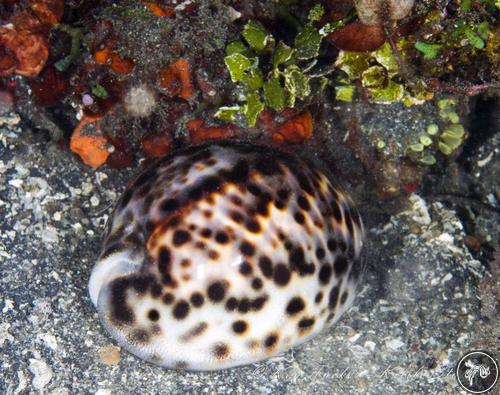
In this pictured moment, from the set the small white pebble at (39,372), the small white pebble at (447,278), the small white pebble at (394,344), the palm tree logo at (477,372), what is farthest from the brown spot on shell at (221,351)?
the small white pebble at (447,278)

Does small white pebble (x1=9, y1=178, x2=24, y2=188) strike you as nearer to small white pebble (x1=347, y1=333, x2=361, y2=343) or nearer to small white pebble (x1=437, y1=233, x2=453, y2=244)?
small white pebble (x1=347, y1=333, x2=361, y2=343)

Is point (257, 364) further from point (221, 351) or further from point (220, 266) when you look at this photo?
point (220, 266)

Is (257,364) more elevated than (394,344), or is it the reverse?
(257,364)

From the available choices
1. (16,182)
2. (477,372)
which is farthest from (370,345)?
(16,182)

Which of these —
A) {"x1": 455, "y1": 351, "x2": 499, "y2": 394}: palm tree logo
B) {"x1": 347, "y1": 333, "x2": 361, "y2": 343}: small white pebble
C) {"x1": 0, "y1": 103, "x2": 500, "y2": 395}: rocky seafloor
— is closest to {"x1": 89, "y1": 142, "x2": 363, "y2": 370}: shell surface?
{"x1": 0, "y1": 103, "x2": 500, "y2": 395}: rocky seafloor

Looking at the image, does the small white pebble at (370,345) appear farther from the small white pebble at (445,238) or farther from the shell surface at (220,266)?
the small white pebble at (445,238)

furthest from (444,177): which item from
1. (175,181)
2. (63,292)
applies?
(63,292)
